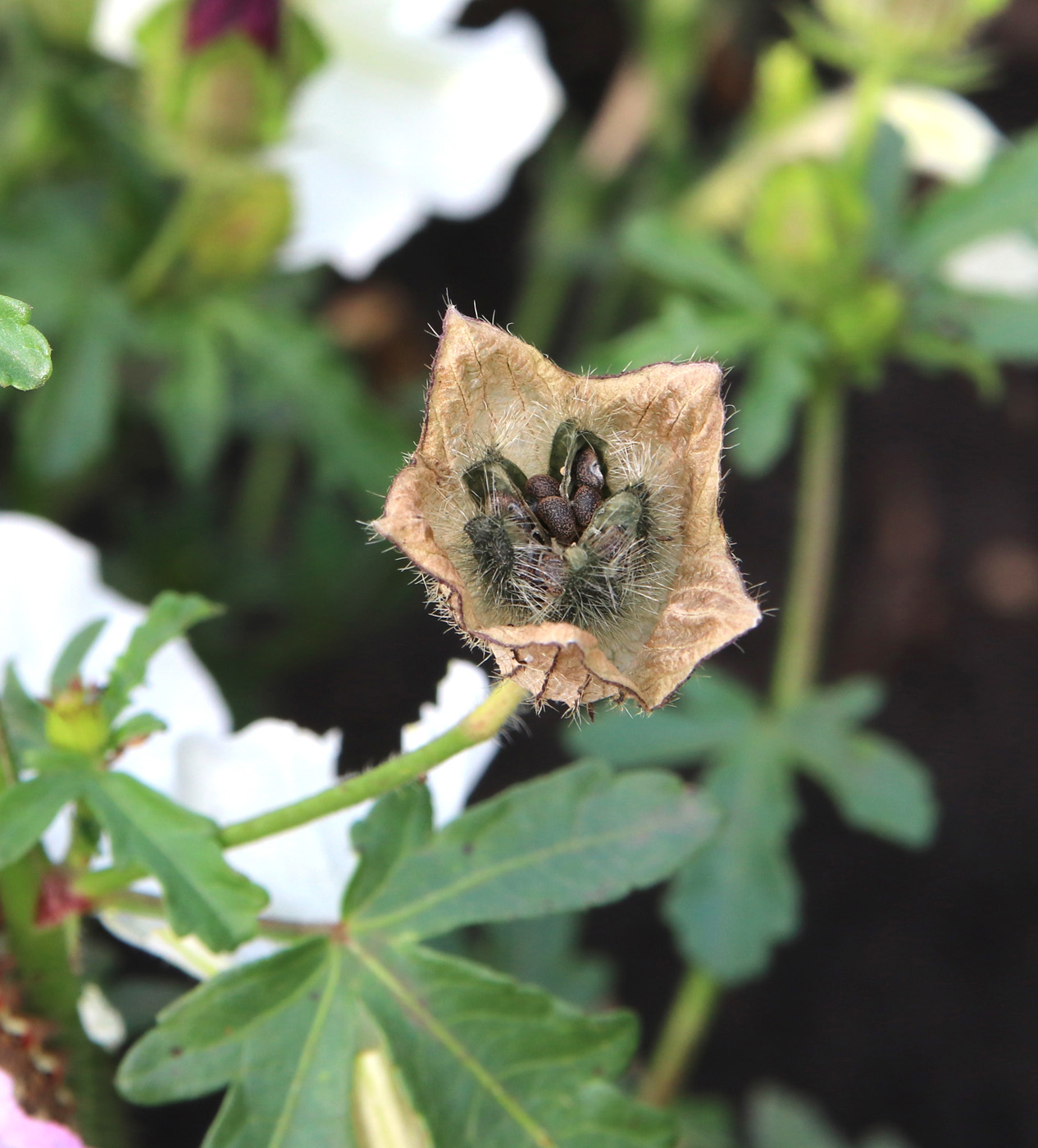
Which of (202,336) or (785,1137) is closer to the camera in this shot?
(202,336)

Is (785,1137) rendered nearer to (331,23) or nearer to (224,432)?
(224,432)

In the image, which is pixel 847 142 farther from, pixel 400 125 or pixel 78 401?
pixel 78 401

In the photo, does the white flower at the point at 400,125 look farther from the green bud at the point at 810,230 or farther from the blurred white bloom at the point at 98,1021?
the blurred white bloom at the point at 98,1021

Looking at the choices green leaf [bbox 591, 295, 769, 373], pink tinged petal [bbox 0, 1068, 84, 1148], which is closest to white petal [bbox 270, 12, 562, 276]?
green leaf [bbox 591, 295, 769, 373]

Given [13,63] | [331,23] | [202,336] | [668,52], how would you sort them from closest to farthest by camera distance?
[202,336] < [331,23] < [13,63] < [668,52]

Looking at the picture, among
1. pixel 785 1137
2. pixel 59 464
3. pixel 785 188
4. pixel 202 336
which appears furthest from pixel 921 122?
pixel 785 1137

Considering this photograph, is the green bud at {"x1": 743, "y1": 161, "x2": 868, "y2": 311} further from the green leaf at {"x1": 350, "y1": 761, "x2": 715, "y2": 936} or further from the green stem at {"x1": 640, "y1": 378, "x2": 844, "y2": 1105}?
the green leaf at {"x1": 350, "y1": 761, "x2": 715, "y2": 936}

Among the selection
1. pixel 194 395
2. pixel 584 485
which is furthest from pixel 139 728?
pixel 194 395
